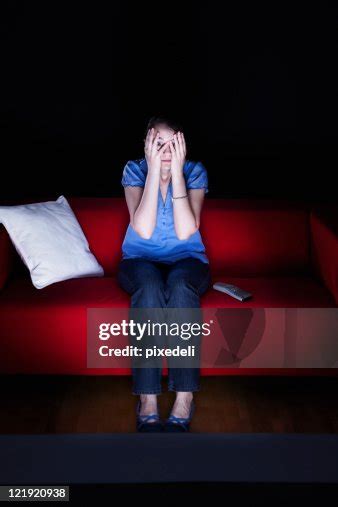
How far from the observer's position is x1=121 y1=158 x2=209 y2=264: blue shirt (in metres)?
2.83

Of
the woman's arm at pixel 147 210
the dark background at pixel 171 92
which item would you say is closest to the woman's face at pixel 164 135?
the woman's arm at pixel 147 210

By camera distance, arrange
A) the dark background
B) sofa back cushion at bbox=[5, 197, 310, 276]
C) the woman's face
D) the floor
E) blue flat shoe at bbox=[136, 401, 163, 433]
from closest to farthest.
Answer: blue flat shoe at bbox=[136, 401, 163, 433] < the floor < the woman's face < sofa back cushion at bbox=[5, 197, 310, 276] < the dark background

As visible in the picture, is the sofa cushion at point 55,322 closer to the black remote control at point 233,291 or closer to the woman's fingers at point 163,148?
the black remote control at point 233,291

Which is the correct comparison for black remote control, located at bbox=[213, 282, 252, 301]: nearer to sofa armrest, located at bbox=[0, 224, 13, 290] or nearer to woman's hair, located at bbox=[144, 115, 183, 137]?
woman's hair, located at bbox=[144, 115, 183, 137]

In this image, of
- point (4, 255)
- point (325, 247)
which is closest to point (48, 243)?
point (4, 255)

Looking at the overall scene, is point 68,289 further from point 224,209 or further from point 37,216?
point 224,209

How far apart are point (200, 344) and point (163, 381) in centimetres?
45

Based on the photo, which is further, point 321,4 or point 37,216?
point 321,4

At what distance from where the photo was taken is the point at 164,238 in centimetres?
284

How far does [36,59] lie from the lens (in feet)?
11.2

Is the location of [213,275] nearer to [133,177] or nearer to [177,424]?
[133,177]

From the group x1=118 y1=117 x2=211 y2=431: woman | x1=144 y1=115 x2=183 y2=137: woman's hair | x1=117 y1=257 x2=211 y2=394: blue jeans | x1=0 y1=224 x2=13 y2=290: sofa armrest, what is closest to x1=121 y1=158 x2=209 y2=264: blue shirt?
x1=118 y1=117 x2=211 y2=431: woman

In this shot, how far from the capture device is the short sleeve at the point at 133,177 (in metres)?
2.84

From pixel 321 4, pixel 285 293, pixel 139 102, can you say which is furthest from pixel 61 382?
pixel 321 4
